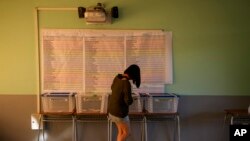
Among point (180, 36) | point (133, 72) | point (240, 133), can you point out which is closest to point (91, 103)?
point (133, 72)

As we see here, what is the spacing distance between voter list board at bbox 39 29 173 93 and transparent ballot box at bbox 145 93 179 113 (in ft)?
0.75

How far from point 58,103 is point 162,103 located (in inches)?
57.2

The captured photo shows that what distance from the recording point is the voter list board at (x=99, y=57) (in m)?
4.35

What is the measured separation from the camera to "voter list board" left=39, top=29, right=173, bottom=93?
435 centimetres

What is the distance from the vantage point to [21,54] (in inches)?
173

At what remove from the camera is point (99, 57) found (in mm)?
4363

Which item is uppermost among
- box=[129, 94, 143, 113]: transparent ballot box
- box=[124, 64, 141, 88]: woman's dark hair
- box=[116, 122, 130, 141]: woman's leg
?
box=[124, 64, 141, 88]: woman's dark hair

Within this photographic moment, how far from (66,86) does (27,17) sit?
1158 mm

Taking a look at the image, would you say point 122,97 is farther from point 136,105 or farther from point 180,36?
point 180,36

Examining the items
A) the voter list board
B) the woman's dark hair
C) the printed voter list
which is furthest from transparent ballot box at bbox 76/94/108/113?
the printed voter list

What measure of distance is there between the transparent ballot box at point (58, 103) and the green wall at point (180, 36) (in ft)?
1.15

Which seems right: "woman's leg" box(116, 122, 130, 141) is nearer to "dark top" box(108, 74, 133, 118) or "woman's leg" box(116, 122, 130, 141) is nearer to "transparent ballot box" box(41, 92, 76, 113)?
"dark top" box(108, 74, 133, 118)

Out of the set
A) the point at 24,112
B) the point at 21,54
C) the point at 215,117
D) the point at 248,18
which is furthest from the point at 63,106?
the point at 248,18

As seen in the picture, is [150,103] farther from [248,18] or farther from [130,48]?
[248,18]
